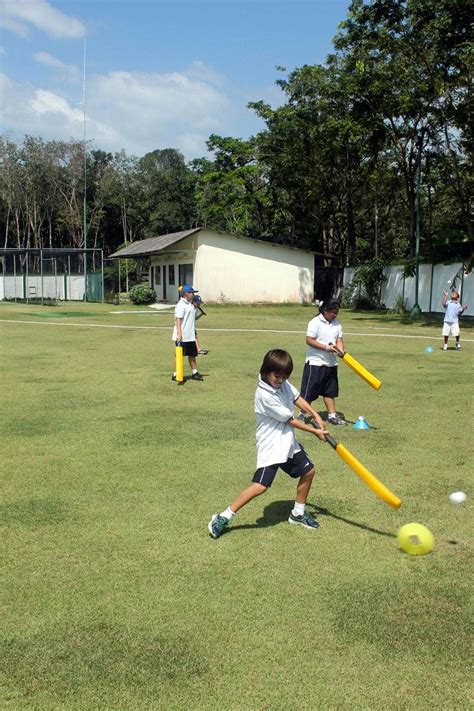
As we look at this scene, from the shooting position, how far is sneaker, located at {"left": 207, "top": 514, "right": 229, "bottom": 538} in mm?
5172

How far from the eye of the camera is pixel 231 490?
6.26m

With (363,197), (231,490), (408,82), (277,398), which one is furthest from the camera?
(363,197)

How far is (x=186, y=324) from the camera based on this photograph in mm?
12500

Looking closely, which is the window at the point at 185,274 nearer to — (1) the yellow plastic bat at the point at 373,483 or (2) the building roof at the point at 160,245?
(2) the building roof at the point at 160,245

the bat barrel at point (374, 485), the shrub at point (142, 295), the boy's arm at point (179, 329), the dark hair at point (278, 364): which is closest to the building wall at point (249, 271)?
the shrub at point (142, 295)

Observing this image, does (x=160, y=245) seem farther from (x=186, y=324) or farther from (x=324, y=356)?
(x=324, y=356)

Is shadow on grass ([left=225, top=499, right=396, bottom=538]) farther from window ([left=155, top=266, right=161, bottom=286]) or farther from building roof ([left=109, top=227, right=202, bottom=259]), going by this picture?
window ([left=155, top=266, right=161, bottom=286])

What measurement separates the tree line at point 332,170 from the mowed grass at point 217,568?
20178 millimetres

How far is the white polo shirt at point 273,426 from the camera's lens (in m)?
5.14

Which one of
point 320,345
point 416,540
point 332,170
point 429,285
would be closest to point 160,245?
point 332,170

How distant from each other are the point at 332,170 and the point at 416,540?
3770 cm

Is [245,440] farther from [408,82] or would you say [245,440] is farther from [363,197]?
[363,197]

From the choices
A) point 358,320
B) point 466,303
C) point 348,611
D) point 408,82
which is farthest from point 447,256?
point 348,611

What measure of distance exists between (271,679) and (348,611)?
0.84 m
